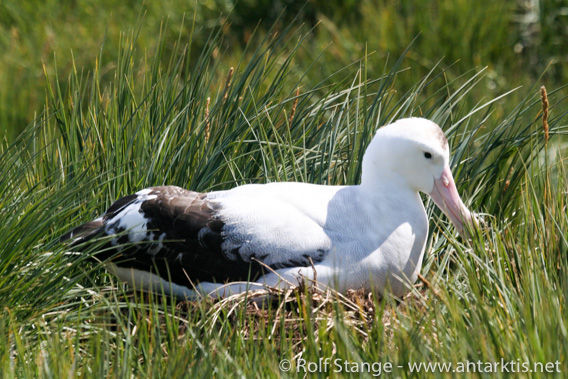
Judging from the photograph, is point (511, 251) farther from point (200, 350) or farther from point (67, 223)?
point (67, 223)

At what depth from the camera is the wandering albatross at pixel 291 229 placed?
341 centimetres

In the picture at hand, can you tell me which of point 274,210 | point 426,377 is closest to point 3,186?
point 274,210

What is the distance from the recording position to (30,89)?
8.51 m

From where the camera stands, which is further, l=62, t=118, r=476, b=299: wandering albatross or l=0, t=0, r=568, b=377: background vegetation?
l=62, t=118, r=476, b=299: wandering albatross

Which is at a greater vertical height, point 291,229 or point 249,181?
point 291,229

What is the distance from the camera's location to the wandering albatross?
11.2 ft

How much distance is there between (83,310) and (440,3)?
5904 millimetres

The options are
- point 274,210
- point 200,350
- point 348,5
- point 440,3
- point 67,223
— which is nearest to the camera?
point 200,350

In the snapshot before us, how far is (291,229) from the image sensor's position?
343cm

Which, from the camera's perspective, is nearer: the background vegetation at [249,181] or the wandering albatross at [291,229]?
the background vegetation at [249,181]

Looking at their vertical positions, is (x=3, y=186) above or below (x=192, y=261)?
above

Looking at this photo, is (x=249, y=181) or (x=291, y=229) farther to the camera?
(x=249, y=181)

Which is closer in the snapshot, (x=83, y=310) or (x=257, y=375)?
(x=257, y=375)

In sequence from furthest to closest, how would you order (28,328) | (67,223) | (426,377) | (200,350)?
(67,223), (28,328), (200,350), (426,377)
